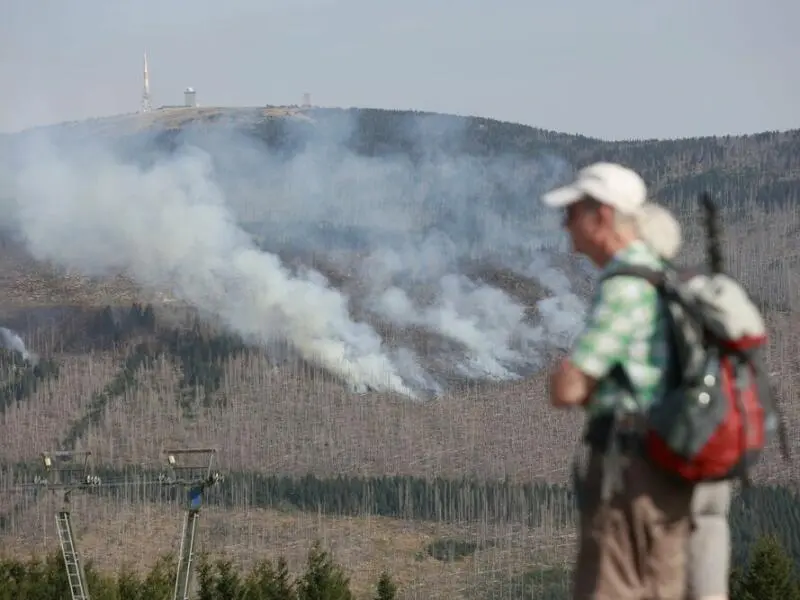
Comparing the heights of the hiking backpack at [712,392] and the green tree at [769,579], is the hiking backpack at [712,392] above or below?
above

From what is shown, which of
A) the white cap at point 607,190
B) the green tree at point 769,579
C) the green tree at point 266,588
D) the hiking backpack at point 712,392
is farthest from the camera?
the green tree at point 266,588

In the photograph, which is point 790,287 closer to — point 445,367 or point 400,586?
point 445,367

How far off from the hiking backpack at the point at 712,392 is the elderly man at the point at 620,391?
11cm

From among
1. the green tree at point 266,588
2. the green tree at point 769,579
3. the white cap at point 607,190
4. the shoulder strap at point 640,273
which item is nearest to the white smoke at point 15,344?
the green tree at point 266,588

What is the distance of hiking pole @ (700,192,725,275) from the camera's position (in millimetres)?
7363

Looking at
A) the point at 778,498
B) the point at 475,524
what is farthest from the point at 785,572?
the point at 475,524

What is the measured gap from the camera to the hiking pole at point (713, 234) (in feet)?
24.2

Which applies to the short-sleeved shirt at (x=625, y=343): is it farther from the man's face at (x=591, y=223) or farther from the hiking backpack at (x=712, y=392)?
the man's face at (x=591, y=223)

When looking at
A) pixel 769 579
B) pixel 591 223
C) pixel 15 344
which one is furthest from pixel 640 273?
pixel 15 344

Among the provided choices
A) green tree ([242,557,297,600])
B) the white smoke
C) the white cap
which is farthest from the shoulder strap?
the white smoke

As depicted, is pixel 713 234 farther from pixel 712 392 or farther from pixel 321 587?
pixel 321 587

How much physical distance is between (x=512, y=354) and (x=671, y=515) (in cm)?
18150

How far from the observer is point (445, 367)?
185 meters

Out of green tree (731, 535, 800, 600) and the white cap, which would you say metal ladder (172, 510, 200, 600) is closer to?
green tree (731, 535, 800, 600)
